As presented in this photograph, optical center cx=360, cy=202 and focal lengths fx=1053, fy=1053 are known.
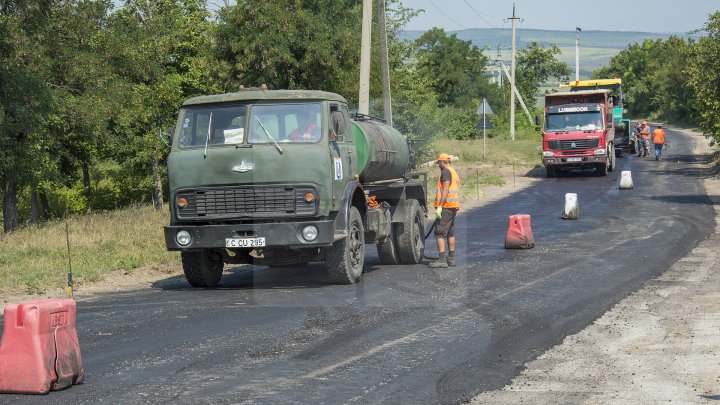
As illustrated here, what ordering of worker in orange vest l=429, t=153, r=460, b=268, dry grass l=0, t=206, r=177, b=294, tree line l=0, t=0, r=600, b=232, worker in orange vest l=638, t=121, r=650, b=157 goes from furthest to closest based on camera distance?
worker in orange vest l=638, t=121, r=650, b=157 → tree line l=0, t=0, r=600, b=232 → worker in orange vest l=429, t=153, r=460, b=268 → dry grass l=0, t=206, r=177, b=294

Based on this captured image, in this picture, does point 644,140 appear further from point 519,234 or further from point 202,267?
point 202,267

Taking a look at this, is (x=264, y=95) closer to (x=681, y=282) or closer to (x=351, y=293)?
(x=351, y=293)

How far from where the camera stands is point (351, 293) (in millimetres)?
13906

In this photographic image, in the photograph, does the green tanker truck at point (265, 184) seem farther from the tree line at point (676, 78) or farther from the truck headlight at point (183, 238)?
the tree line at point (676, 78)

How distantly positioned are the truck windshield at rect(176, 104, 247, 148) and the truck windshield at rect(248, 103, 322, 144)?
18 centimetres

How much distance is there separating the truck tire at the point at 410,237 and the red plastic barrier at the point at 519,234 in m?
2.42

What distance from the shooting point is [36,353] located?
27.5 ft

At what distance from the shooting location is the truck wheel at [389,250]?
685 inches

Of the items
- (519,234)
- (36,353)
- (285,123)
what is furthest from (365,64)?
(36,353)

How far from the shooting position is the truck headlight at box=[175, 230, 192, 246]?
14164 mm

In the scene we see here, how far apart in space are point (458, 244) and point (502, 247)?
3.44 ft

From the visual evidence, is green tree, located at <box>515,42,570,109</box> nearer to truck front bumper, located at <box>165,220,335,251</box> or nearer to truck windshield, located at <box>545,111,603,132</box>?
truck windshield, located at <box>545,111,603,132</box>

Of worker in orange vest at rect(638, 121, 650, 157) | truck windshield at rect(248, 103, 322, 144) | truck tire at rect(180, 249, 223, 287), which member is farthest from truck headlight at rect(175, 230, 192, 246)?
worker in orange vest at rect(638, 121, 650, 157)

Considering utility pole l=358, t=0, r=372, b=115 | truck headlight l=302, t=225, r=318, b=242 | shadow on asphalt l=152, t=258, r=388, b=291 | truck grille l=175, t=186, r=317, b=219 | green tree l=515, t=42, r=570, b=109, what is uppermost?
green tree l=515, t=42, r=570, b=109
